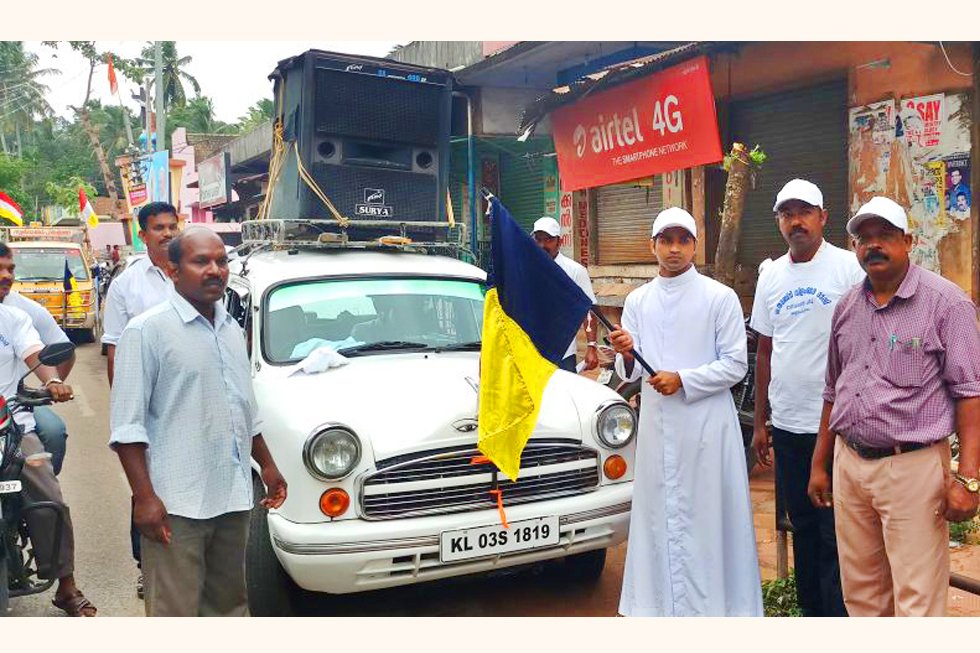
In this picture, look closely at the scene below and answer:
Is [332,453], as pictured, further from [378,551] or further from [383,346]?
[383,346]

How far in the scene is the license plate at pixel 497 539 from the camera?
155 inches

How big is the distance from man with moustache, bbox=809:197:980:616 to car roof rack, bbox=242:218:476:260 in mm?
3499

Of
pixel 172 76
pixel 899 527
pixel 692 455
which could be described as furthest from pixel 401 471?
pixel 172 76

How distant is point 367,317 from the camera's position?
5.21 metres

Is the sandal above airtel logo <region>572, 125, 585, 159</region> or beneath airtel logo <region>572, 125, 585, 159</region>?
beneath

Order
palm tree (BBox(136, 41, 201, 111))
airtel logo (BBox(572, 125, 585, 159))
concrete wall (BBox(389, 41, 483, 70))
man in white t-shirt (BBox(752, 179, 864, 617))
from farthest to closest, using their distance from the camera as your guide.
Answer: palm tree (BBox(136, 41, 201, 111))
concrete wall (BBox(389, 41, 483, 70))
airtel logo (BBox(572, 125, 585, 159))
man in white t-shirt (BBox(752, 179, 864, 617))

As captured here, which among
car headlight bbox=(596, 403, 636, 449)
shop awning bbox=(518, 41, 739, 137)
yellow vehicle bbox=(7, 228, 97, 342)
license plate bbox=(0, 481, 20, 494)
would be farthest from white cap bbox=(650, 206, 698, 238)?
yellow vehicle bbox=(7, 228, 97, 342)

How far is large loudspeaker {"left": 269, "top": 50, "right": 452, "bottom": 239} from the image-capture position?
7.32 metres

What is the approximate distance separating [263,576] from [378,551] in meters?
0.69

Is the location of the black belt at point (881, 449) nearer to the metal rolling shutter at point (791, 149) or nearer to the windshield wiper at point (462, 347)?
the windshield wiper at point (462, 347)

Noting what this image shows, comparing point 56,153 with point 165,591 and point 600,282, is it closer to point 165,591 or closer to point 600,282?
point 600,282

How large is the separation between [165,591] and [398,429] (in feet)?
4.18

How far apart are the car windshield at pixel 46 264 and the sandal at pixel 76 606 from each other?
14.1m

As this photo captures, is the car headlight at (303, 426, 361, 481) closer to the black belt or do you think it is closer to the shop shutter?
the black belt
